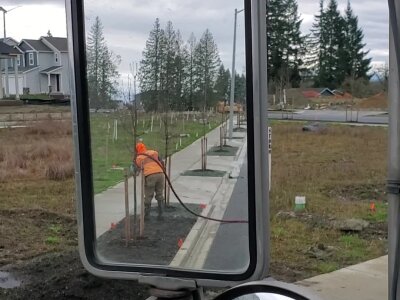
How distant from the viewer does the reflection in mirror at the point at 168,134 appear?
1405mm

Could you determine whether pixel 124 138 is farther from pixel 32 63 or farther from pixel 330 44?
pixel 32 63

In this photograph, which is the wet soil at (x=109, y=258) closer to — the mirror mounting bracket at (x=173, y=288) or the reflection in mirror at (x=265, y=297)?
the mirror mounting bracket at (x=173, y=288)

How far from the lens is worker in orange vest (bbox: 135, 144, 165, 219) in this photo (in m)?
1.57

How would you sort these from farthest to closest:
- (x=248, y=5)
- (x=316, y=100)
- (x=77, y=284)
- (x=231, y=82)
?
(x=77, y=284) < (x=316, y=100) < (x=231, y=82) < (x=248, y=5)

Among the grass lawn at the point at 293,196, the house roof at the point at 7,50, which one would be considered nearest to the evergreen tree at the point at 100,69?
the grass lawn at the point at 293,196

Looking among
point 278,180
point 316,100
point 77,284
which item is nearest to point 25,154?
point 278,180

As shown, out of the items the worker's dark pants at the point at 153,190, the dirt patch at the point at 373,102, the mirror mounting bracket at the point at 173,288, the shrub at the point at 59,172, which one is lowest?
the shrub at the point at 59,172

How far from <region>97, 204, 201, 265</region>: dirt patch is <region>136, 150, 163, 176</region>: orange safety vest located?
0.33ft

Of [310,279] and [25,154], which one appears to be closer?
[310,279]

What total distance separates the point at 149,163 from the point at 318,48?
1.81 feet

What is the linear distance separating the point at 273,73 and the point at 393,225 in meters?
0.61

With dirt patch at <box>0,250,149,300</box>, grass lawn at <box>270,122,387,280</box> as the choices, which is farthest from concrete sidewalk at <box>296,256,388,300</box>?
dirt patch at <box>0,250,149,300</box>

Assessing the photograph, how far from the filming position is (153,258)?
60.9 inches

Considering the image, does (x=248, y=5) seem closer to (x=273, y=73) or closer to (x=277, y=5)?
(x=277, y=5)
